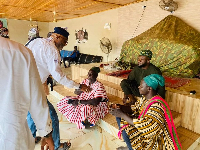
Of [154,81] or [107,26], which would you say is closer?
[154,81]

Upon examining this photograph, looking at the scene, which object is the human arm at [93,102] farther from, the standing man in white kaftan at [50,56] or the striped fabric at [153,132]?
the striped fabric at [153,132]

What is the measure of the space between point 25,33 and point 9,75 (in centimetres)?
1021

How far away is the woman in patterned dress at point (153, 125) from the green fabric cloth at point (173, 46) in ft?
7.19

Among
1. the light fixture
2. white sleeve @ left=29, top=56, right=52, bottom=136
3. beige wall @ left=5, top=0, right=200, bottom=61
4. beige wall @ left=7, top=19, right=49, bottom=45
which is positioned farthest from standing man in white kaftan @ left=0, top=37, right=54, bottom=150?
beige wall @ left=7, top=19, right=49, bottom=45

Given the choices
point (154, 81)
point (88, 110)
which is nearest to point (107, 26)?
point (88, 110)

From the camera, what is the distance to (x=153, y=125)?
130 centimetres

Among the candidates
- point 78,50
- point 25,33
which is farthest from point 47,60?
point 25,33

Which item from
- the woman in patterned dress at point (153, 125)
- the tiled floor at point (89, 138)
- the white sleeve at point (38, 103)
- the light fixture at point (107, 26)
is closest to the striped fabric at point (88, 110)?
the tiled floor at point (89, 138)

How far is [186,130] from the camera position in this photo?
219 centimetres

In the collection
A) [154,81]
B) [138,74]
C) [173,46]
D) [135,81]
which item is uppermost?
[173,46]

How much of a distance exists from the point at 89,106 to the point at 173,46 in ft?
7.68

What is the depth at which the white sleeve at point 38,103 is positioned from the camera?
34.2 inches

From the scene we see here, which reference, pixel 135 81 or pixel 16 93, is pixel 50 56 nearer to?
pixel 16 93

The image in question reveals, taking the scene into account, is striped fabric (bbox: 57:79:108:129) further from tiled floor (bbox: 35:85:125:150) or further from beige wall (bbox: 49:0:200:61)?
beige wall (bbox: 49:0:200:61)
